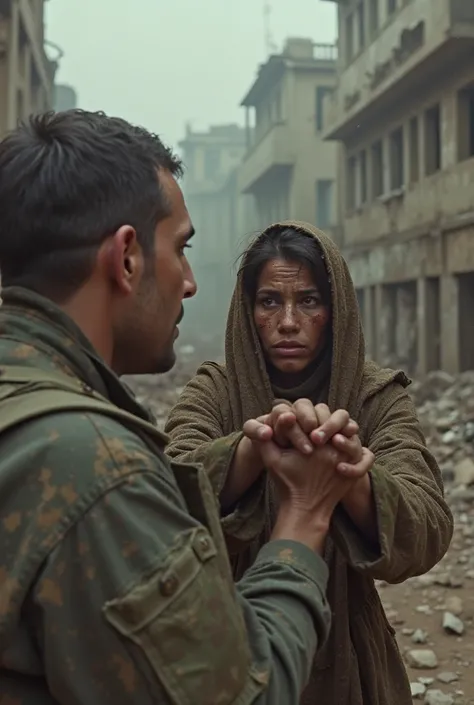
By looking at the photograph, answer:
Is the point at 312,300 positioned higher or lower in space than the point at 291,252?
lower

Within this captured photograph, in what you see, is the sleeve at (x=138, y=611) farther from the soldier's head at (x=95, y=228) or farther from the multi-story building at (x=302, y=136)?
the multi-story building at (x=302, y=136)

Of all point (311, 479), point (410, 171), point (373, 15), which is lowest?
point (311, 479)

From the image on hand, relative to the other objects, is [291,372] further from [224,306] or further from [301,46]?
[224,306]

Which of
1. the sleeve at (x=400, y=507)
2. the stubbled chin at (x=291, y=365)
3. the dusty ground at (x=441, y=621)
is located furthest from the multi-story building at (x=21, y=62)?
the sleeve at (x=400, y=507)

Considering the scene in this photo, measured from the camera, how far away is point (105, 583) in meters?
1.00

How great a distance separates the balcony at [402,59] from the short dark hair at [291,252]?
1257 centimetres

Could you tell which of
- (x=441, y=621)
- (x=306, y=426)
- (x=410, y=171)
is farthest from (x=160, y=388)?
(x=306, y=426)

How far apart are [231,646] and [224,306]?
46388mm

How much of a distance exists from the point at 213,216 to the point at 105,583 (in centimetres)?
5264

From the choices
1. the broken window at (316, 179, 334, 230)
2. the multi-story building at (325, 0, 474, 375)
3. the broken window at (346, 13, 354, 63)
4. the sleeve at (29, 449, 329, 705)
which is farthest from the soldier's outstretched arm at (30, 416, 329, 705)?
the broken window at (316, 179, 334, 230)

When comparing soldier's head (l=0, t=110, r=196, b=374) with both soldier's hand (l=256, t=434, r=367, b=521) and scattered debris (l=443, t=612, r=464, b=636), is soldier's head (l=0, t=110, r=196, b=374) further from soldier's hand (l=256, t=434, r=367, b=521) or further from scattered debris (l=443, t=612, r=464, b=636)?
scattered debris (l=443, t=612, r=464, b=636)

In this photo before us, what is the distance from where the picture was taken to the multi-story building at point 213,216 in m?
46.5

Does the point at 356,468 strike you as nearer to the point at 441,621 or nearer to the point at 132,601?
the point at 132,601

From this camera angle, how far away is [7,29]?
15.6 metres
